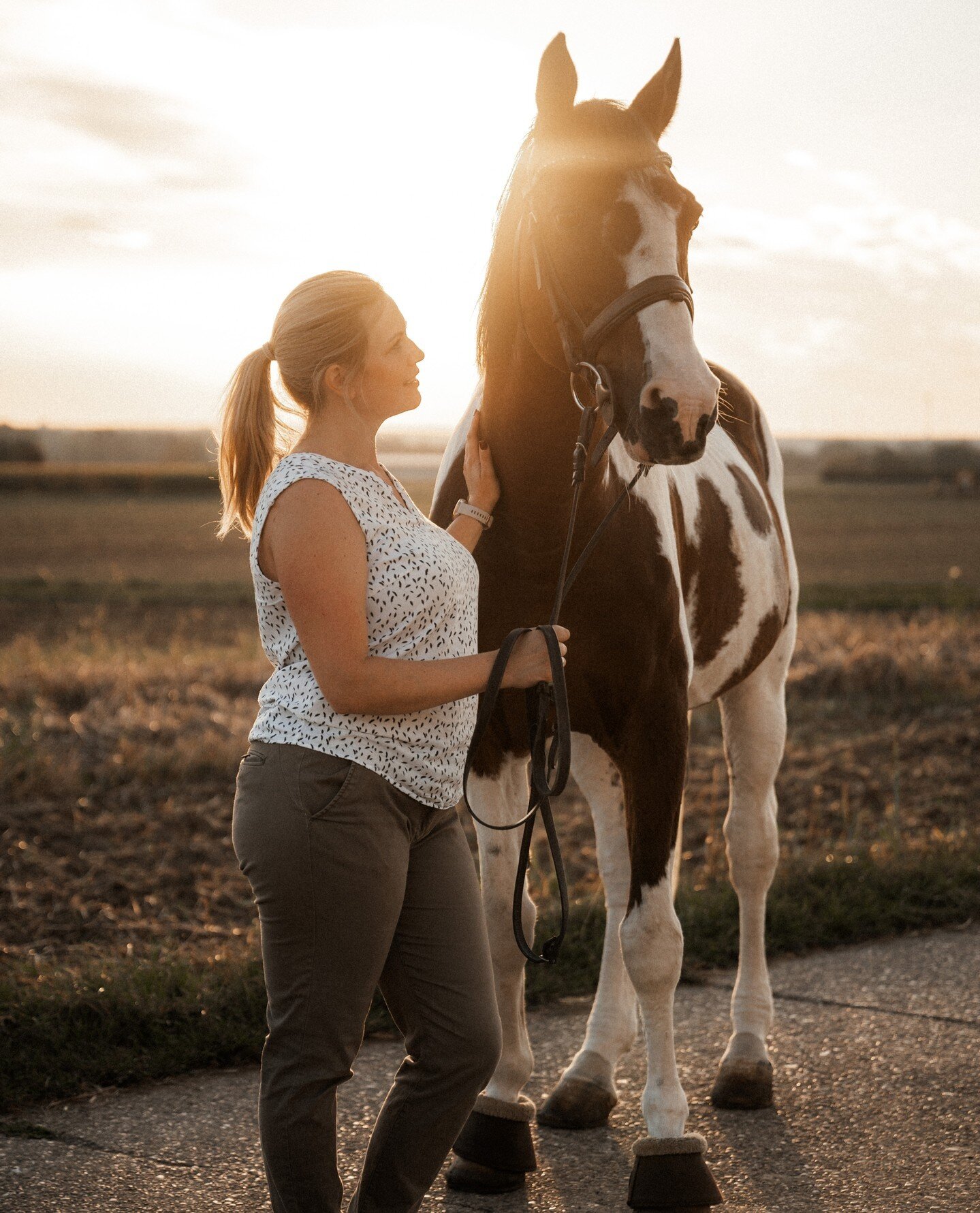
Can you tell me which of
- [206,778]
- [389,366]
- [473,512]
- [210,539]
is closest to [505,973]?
[473,512]

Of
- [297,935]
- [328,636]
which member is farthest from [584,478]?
[297,935]

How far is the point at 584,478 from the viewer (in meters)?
3.06

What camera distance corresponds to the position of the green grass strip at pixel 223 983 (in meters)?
3.68

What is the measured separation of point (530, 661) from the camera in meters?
2.56

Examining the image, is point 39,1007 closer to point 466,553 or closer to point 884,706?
point 466,553

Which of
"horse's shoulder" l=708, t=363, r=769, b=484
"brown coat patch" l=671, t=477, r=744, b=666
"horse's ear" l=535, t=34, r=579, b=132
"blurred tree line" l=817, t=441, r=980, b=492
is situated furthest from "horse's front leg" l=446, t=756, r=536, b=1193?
"blurred tree line" l=817, t=441, r=980, b=492

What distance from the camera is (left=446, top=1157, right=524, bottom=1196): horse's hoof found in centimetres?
313

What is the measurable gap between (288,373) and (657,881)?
1598mm

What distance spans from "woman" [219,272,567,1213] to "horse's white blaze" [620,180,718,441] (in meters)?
0.50

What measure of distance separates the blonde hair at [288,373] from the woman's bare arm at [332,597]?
0.90 feet

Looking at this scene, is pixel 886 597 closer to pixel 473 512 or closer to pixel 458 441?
pixel 458 441

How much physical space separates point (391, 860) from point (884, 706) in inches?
299

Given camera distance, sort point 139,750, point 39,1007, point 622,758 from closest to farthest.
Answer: point 622,758, point 39,1007, point 139,750

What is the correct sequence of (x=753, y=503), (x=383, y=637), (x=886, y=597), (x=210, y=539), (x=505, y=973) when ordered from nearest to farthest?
(x=383, y=637), (x=505, y=973), (x=753, y=503), (x=886, y=597), (x=210, y=539)
